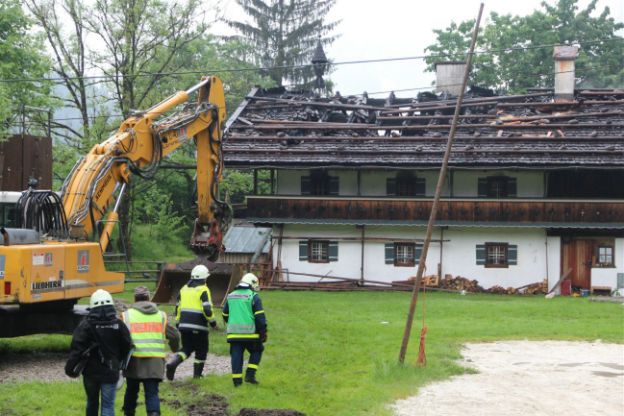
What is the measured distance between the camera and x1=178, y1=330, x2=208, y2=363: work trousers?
1611 cm

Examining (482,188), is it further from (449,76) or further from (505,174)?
(449,76)

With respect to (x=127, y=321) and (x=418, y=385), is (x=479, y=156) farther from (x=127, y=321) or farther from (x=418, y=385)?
(x=127, y=321)

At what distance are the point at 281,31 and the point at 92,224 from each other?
57.4 meters

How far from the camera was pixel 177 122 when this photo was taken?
24.4m

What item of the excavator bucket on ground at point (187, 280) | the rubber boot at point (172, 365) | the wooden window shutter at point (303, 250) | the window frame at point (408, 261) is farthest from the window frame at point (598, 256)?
the rubber boot at point (172, 365)

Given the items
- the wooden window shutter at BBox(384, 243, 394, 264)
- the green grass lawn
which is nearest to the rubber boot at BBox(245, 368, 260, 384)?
the green grass lawn

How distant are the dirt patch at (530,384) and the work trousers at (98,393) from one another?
Result: 14.5ft

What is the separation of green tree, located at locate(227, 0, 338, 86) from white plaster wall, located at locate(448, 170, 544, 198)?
36.0 m

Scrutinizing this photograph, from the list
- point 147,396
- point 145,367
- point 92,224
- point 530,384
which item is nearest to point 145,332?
point 145,367

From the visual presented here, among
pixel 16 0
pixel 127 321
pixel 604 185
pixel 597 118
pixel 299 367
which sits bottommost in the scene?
pixel 299 367

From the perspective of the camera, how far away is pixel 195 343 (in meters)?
16.2

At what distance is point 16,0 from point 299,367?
90.7 ft

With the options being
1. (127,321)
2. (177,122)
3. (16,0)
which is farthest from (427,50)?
(127,321)

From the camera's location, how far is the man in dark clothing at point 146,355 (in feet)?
40.3
